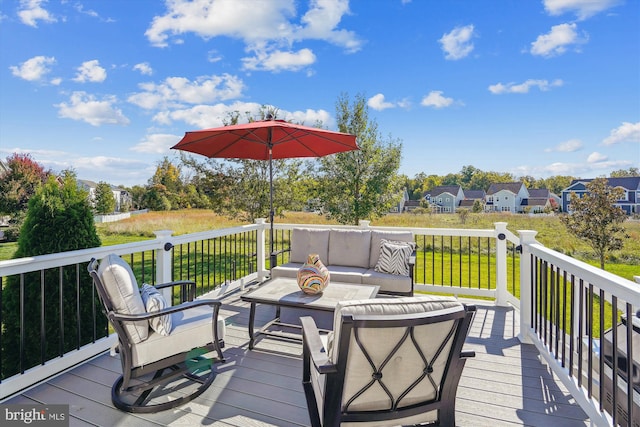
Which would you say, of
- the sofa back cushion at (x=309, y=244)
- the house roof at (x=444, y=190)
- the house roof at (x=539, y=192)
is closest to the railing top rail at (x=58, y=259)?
the sofa back cushion at (x=309, y=244)

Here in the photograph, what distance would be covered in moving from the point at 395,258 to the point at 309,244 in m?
1.35

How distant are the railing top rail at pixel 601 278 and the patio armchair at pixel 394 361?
0.71 metres

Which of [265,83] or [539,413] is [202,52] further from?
[539,413]

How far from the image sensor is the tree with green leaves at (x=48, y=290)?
3.13 meters

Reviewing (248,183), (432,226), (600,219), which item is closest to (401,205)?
(432,226)

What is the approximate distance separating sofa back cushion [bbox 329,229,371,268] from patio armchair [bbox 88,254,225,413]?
7.89ft

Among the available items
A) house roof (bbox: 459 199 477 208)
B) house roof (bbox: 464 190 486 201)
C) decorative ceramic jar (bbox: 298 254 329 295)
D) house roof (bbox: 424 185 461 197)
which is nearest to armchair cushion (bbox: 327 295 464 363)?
decorative ceramic jar (bbox: 298 254 329 295)

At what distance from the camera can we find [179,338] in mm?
2389

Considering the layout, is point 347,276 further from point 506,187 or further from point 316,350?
point 506,187

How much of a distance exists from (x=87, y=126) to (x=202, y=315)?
16.1 metres

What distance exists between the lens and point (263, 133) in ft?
15.3

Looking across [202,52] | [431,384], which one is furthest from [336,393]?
[202,52]

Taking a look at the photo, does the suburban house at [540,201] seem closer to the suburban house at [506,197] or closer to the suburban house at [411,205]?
the suburban house at [506,197]

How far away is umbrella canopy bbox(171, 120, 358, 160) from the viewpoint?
387 centimetres
